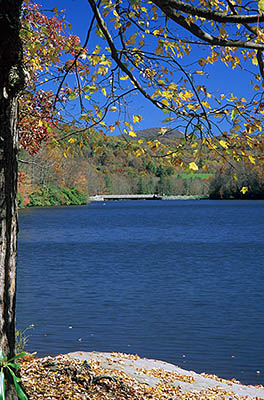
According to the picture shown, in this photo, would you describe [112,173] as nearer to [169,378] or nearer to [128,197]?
[128,197]

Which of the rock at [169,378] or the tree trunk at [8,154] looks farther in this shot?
the rock at [169,378]

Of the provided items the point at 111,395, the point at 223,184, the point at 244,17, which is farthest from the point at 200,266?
the point at 223,184

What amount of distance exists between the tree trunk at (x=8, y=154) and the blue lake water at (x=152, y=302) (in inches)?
190

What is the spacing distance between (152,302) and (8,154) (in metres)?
10.0

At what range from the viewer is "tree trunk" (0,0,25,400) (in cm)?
379

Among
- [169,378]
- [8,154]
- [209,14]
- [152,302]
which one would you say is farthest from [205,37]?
[152,302]

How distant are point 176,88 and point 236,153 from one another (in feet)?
3.17

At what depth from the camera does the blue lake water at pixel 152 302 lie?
9195mm

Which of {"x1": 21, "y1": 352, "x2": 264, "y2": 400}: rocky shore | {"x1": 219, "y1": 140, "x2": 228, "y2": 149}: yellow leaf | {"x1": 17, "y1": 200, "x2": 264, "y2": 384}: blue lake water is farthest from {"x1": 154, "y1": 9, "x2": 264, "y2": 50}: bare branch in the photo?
{"x1": 17, "y1": 200, "x2": 264, "y2": 384}: blue lake water

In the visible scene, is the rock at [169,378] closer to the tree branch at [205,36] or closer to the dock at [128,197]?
the tree branch at [205,36]

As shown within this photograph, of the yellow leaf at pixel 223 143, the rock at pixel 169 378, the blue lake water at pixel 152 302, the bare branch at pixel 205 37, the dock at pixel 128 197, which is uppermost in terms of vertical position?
the bare branch at pixel 205 37

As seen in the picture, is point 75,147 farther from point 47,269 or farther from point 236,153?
point 47,269

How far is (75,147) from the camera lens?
5297 millimetres

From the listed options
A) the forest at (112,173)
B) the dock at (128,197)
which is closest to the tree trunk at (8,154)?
the forest at (112,173)
